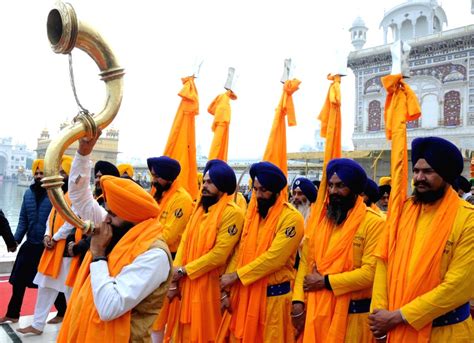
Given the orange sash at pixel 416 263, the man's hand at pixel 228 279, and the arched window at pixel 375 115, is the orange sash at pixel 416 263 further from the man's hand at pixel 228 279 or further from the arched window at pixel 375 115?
the arched window at pixel 375 115

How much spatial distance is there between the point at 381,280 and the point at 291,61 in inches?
98.2

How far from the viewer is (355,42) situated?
23.8m

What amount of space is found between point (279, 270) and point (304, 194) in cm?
171

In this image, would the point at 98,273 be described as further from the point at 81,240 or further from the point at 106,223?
the point at 81,240

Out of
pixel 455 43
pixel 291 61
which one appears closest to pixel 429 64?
pixel 455 43

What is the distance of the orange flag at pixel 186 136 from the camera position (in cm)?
488

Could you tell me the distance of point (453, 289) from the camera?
84.3 inches

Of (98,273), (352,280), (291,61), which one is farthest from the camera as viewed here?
(291,61)

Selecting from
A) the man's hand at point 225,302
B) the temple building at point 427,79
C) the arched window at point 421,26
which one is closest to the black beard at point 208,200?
the man's hand at point 225,302

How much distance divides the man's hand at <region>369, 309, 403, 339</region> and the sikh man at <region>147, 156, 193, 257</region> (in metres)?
2.05

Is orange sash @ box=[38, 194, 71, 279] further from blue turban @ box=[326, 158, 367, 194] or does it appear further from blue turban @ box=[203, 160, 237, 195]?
blue turban @ box=[326, 158, 367, 194]

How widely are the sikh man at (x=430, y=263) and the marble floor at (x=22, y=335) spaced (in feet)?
10.5

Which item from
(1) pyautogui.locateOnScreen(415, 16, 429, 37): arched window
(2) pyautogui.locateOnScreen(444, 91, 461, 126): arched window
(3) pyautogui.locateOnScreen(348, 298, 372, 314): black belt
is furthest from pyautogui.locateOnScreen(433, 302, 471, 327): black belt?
(1) pyautogui.locateOnScreen(415, 16, 429, 37): arched window

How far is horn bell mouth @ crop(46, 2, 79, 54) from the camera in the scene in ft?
5.42
